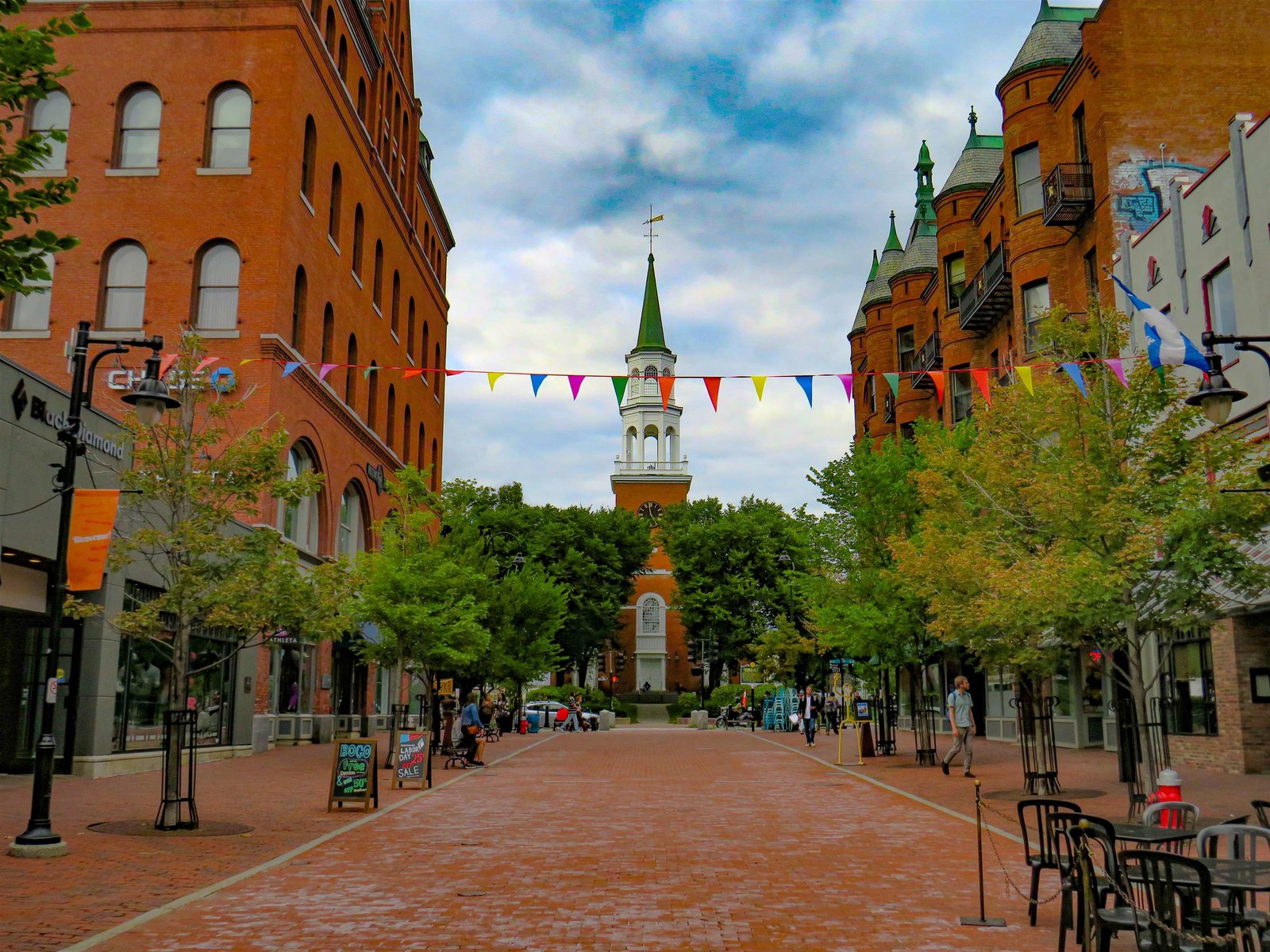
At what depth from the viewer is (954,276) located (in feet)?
136

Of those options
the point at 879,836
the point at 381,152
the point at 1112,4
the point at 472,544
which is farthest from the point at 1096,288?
the point at 381,152

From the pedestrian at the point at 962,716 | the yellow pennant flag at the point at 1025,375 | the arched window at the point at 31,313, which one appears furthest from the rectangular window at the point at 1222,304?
the arched window at the point at 31,313

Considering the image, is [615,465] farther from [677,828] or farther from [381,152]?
[677,828]

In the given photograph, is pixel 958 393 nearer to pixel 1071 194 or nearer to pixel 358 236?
pixel 1071 194

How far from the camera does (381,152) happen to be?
42281 mm

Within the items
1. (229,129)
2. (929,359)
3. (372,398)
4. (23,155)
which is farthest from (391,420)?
(23,155)

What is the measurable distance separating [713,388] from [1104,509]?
23.8 ft

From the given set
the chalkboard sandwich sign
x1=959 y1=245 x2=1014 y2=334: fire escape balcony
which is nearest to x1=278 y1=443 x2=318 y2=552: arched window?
the chalkboard sandwich sign

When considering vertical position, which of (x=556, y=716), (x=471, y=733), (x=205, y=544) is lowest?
(x=556, y=716)

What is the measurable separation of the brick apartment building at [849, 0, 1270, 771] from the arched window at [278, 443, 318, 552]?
16.4m

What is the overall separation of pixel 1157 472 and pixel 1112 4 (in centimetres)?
1830

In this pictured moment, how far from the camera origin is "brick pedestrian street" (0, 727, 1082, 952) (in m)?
8.44

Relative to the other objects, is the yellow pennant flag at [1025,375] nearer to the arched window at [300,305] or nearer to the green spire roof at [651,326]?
the arched window at [300,305]

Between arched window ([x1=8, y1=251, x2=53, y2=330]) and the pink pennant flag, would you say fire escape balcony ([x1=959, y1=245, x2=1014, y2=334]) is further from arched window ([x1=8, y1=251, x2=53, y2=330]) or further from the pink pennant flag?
arched window ([x1=8, y1=251, x2=53, y2=330])
